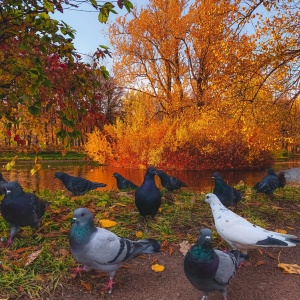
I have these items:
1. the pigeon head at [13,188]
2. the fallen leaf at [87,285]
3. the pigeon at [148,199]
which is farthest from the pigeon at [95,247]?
the pigeon at [148,199]

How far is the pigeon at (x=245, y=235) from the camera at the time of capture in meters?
3.53

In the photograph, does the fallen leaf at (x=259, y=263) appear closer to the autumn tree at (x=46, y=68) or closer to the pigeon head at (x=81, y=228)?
the pigeon head at (x=81, y=228)

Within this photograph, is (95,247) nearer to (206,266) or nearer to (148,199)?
(206,266)

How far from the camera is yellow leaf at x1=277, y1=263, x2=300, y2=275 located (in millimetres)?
3824

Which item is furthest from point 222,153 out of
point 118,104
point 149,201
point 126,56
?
point 149,201

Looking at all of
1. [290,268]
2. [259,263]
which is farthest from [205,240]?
[290,268]

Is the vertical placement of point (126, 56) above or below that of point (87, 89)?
above

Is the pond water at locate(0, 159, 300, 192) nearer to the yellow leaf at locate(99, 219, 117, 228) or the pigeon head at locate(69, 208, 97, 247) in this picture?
the yellow leaf at locate(99, 219, 117, 228)

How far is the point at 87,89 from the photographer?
3873 millimetres

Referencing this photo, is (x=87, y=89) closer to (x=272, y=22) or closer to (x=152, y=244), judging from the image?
(x=152, y=244)

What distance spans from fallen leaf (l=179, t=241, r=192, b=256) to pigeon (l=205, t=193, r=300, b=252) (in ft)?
1.60

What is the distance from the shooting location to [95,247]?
3.01m

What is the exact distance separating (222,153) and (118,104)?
46.3 ft

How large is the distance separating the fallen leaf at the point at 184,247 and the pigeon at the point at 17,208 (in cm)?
179
